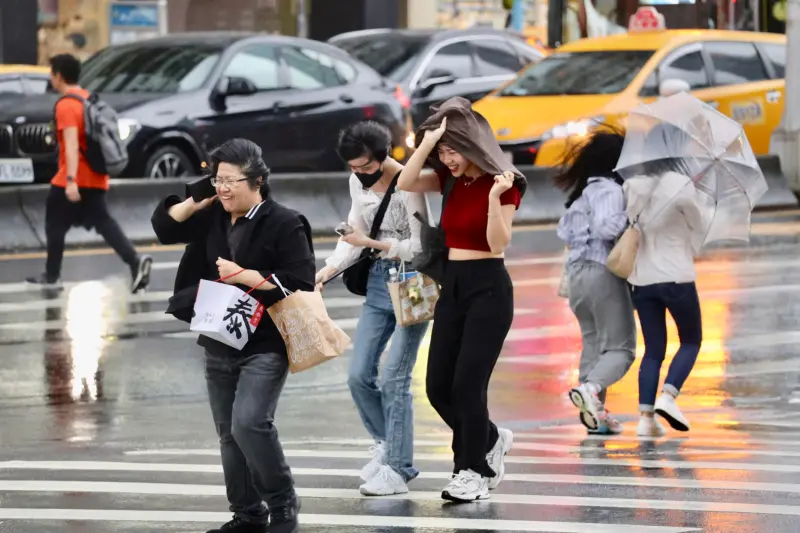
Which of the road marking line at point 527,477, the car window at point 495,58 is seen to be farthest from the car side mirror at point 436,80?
the road marking line at point 527,477

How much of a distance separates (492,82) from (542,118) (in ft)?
11.1

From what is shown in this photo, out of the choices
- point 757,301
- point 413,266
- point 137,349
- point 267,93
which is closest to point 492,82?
point 267,93

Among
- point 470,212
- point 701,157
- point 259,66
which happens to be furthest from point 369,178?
point 259,66

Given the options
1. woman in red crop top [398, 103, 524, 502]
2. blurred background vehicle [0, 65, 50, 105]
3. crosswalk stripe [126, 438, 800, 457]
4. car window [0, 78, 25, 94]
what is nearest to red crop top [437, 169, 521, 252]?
woman in red crop top [398, 103, 524, 502]

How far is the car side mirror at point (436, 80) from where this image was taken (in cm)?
2289

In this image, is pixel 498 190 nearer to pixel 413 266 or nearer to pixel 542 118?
pixel 413 266

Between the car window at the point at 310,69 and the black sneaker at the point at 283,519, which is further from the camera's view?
the car window at the point at 310,69

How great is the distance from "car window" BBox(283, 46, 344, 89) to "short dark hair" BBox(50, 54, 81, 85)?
5358 millimetres

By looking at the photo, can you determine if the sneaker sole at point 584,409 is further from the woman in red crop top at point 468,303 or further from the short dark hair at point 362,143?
the short dark hair at point 362,143

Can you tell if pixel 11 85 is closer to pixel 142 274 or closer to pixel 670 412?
pixel 142 274

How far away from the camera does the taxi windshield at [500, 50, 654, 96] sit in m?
21.1

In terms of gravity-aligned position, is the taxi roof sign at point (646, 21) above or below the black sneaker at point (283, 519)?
above

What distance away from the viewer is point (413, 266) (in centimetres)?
812

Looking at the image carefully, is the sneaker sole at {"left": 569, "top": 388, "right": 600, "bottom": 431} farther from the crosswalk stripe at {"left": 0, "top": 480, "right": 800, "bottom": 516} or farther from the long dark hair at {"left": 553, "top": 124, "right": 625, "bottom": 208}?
the crosswalk stripe at {"left": 0, "top": 480, "right": 800, "bottom": 516}
